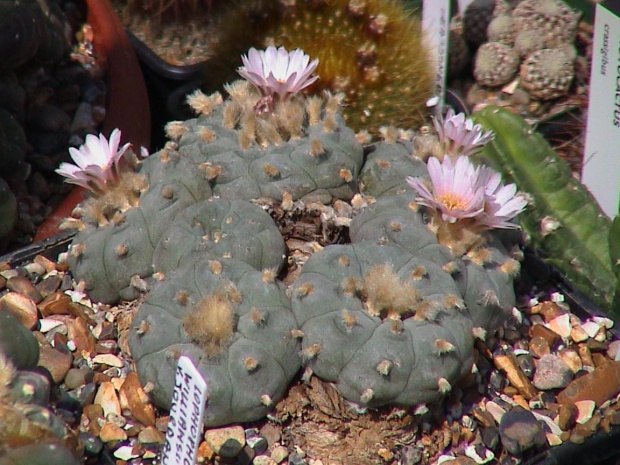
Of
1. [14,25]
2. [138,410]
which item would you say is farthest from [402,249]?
[14,25]

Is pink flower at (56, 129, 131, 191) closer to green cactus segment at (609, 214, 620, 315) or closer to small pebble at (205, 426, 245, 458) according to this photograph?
small pebble at (205, 426, 245, 458)

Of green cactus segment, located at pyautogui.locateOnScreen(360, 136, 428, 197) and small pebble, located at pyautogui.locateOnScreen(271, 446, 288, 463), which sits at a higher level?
green cactus segment, located at pyautogui.locateOnScreen(360, 136, 428, 197)

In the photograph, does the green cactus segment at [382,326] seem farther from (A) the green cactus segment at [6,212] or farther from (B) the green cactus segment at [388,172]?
(A) the green cactus segment at [6,212]

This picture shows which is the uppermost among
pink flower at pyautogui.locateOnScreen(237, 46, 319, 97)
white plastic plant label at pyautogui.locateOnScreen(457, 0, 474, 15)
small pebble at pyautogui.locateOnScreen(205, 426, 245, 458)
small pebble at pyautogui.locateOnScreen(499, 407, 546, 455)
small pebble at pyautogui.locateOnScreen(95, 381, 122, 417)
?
pink flower at pyautogui.locateOnScreen(237, 46, 319, 97)

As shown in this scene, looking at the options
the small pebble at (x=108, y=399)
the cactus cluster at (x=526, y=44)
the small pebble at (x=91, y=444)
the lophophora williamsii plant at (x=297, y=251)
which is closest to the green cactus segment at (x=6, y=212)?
the lophophora williamsii plant at (x=297, y=251)

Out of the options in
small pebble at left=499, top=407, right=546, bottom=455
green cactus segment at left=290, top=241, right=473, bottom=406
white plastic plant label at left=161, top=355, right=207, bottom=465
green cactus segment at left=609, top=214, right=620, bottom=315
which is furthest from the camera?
green cactus segment at left=609, top=214, right=620, bottom=315

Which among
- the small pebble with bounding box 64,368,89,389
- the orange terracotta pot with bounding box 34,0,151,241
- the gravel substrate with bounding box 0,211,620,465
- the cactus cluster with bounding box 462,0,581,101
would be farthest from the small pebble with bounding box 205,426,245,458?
the cactus cluster with bounding box 462,0,581,101

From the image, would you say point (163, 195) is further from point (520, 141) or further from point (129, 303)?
point (520, 141)
